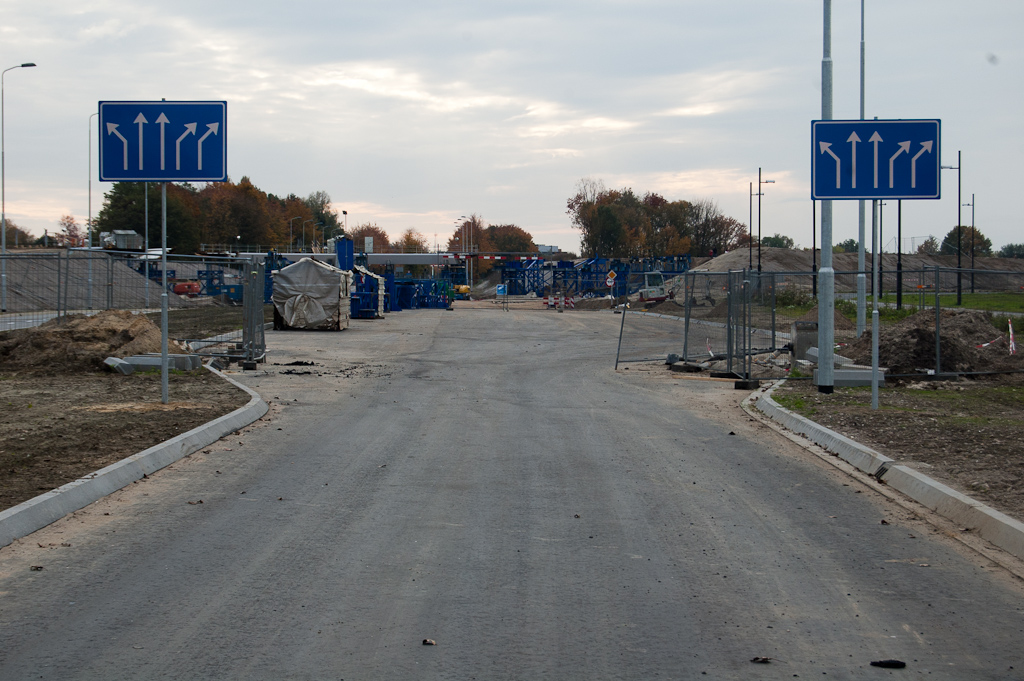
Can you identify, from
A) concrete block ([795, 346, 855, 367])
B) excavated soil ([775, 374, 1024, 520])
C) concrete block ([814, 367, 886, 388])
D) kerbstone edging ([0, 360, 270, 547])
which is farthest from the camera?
concrete block ([795, 346, 855, 367])

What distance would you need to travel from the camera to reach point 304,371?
19.2 meters

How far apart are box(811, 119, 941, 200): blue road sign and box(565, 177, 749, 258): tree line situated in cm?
9881

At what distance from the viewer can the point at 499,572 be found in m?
5.65

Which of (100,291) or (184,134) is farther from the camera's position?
(100,291)

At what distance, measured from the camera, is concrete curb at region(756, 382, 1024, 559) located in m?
6.44

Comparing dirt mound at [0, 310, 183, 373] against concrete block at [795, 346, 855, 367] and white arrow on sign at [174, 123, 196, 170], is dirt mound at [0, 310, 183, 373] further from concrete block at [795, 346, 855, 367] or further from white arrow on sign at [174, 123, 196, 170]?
concrete block at [795, 346, 855, 367]

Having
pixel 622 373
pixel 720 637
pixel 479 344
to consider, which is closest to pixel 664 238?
pixel 479 344

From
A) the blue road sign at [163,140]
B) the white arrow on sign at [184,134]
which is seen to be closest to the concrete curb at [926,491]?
the blue road sign at [163,140]

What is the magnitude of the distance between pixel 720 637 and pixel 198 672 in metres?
2.65

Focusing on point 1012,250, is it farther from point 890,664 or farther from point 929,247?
point 890,664

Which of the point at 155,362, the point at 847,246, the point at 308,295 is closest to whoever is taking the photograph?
the point at 155,362

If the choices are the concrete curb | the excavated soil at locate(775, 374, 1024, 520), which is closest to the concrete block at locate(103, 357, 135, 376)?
Answer: the excavated soil at locate(775, 374, 1024, 520)

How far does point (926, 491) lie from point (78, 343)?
15.6m

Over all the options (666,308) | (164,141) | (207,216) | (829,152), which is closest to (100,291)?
(164,141)
